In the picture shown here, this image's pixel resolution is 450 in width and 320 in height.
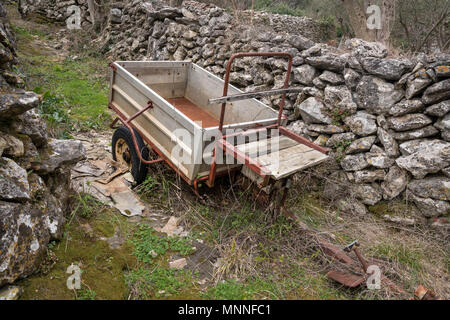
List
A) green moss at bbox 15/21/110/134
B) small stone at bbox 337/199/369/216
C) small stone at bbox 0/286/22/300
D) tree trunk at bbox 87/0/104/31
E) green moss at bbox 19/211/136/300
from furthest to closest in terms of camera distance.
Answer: tree trunk at bbox 87/0/104/31
green moss at bbox 15/21/110/134
small stone at bbox 337/199/369/216
green moss at bbox 19/211/136/300
small stone at bbox 0/286/22/300

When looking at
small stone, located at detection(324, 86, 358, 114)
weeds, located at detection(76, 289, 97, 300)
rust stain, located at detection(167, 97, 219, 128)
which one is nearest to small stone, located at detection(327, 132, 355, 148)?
small stone, located at detection(324, 86, 358, 114)

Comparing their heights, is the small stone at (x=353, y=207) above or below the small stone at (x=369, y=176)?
below

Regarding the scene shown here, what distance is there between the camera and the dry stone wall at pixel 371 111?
4.09 meters

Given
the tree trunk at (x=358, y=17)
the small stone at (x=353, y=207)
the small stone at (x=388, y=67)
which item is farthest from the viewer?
the tree trunk at (x=358, y=17)

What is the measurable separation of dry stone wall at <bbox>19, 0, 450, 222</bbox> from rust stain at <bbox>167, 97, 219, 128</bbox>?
1083 mm

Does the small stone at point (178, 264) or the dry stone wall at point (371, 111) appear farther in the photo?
the dry stone wall at point (371, 111)

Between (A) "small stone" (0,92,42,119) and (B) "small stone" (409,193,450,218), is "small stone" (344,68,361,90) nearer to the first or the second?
(B) "small stone" (409,193,450,218)

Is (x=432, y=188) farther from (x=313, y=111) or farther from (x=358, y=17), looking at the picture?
(x=358, y=17)

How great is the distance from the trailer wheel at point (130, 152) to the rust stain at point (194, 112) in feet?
3.74

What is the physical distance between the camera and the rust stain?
505 centimetres

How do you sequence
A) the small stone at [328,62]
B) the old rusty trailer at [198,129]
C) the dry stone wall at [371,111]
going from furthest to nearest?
the small stone at [328,62] → the dry stone wall at [371,111] → the old rusty trailer at [198,129]

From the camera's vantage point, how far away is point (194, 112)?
5.30m

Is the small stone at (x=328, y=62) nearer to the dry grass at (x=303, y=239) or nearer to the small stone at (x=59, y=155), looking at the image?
the dry grass at (x=303, y=239)

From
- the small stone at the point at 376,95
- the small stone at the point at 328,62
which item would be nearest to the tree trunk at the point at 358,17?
the small stone at the point at 328,62
